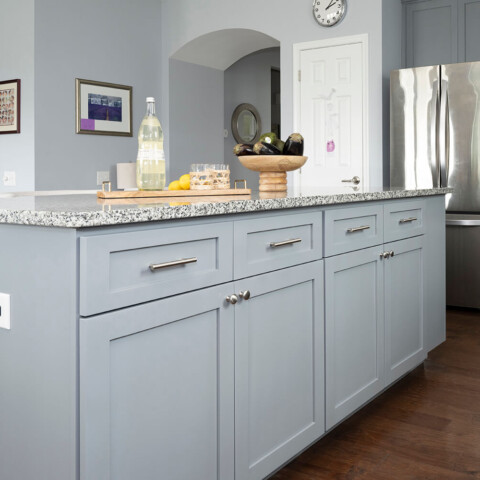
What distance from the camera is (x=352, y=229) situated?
224cm

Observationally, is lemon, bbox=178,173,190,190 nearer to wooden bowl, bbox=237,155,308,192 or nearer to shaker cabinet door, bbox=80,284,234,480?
wooden bowl, bbox=237,155,308,192

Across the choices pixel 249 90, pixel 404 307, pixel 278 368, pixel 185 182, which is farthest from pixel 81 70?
pixel 278 368

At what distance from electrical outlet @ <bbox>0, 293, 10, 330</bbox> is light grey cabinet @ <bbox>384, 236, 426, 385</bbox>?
160 cm

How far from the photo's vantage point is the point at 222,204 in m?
1.54

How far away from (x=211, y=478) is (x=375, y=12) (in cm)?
427

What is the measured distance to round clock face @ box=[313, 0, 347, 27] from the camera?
5027mm

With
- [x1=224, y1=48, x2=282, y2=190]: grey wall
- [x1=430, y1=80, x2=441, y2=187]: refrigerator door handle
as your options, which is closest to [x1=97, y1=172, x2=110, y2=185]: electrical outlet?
[x1=224, y1=48, x2=282, y2=190]: grey wall

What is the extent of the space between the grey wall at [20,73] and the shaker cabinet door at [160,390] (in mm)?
3766

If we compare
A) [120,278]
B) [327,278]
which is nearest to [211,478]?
[120,278]

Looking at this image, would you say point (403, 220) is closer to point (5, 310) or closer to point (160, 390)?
point (160, 390)

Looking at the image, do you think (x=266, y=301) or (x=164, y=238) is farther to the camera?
(x=266, y=301)

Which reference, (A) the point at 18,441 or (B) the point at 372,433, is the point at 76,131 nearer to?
(B) the point at 372,433

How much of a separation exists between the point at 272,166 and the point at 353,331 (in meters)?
0.68

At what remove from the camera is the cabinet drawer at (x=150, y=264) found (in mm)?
1222
